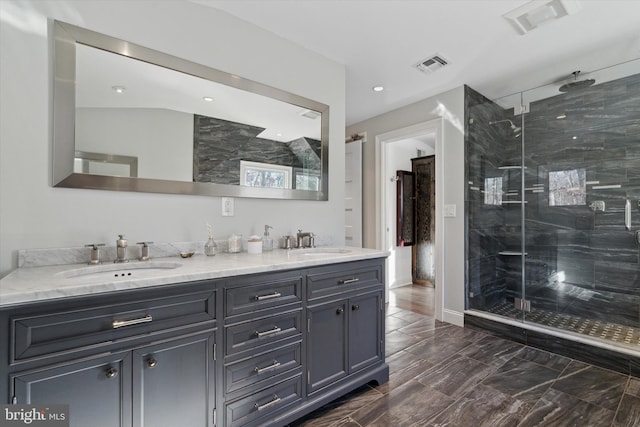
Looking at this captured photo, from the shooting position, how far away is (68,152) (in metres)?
1.41

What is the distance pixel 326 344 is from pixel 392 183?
3.11 meters

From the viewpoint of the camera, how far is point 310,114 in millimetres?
2334

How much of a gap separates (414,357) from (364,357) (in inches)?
28.9

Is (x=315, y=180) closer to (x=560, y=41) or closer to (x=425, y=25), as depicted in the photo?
(x=425, y=25)

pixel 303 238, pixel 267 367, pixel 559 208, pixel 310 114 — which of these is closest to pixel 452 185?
pixel 559 208

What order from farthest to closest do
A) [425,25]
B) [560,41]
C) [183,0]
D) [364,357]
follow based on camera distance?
[560,41]
[425,25]
[364,357]
[183,0]

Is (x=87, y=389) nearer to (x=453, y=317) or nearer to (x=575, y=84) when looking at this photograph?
(x=453, y=317)

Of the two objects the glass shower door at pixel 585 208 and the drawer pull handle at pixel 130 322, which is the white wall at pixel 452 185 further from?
the drawer pull handle at pixel 130 322

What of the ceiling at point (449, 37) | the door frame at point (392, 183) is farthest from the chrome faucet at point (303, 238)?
the ceiling at point (449, 37)

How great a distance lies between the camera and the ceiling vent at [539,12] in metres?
1.86

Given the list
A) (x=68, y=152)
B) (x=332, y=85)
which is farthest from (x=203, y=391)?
(x=332, y=85)

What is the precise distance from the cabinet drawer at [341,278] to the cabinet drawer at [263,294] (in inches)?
4.1

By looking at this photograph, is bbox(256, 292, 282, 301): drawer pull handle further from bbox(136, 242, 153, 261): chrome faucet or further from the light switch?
the light switch

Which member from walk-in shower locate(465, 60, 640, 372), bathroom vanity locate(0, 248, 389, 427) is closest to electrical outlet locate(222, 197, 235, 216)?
bathroom vanity locate(0, 248, 389, 427)
